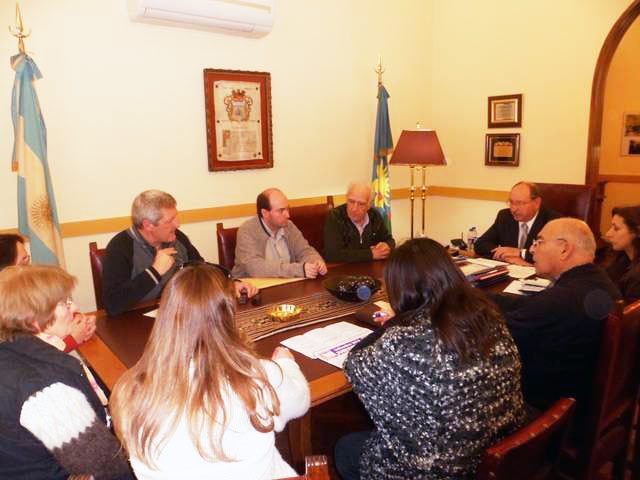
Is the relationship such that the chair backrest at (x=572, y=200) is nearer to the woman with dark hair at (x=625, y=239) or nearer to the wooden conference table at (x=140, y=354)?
the woman with dark hair at (x=625, y=239)

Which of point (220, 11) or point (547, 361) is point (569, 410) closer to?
point (547, 361)

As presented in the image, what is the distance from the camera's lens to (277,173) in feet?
14.0

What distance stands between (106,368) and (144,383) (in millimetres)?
607

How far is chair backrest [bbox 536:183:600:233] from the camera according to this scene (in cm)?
356

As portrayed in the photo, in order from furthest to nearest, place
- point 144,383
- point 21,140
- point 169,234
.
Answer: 1. point 21,140
2. point 169,234
3. point 144,383

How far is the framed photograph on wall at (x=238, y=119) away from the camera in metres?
3.78

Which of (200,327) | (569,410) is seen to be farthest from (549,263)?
(200,327)

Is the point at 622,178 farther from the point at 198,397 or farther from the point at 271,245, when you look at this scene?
the point at 198,397

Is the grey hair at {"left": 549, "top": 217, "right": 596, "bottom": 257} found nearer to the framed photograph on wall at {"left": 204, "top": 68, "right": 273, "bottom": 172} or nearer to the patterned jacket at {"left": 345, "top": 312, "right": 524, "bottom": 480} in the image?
the patterned jacket at {"left": 345, "top": 312, "right": 524, "bottom": 480}

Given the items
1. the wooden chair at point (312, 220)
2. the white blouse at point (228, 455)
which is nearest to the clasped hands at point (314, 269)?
the wooden chair at point (312, 220)

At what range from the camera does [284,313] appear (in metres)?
1.99

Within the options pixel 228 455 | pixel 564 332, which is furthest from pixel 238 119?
pixel 228 455

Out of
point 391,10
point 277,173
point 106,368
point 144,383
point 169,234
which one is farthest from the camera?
point 391,10

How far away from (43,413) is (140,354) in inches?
21.6
